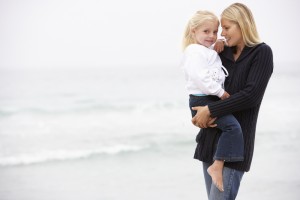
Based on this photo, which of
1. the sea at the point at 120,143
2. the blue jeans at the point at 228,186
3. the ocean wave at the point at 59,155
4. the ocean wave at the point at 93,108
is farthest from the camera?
the ocean wave at the point at 93,108

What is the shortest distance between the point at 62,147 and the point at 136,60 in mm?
19953

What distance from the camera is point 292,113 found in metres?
13.1

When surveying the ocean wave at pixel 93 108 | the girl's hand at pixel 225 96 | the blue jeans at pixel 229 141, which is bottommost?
the ocean wave at pixel 93 108

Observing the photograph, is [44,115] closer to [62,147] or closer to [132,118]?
[132,118]

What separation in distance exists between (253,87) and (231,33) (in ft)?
0.83

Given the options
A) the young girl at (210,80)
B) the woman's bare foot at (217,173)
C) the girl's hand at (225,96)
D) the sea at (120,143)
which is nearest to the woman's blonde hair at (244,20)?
the young girl at (210,80)

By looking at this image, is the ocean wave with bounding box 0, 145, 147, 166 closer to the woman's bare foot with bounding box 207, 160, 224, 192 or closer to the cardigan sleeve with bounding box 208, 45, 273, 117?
the woman's bare foot with bounding box 207, 160, 224, 192

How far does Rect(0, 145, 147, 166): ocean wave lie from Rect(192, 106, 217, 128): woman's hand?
7063 mm

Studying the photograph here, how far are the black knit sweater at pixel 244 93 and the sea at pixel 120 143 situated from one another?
148 inches

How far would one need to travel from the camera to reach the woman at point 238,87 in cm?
187

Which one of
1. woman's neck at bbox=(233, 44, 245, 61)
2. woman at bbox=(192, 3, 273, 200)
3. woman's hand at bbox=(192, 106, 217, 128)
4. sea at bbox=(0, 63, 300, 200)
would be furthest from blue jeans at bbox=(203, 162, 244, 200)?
sea at bbox=(0, 63, 300, 200)

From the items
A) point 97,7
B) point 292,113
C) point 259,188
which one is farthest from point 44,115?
point 97,7

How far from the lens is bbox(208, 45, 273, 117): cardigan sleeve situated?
1.86 m

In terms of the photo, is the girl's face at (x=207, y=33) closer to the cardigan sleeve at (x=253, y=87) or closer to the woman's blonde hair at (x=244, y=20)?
the woman's blonde hair at (x=244, y=20)
